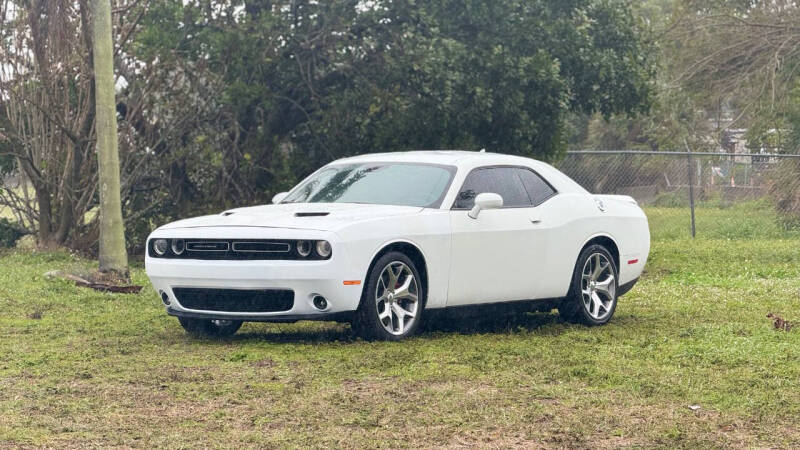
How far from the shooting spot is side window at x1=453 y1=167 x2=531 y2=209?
10.2m

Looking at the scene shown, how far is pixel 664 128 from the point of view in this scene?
45.1 metres

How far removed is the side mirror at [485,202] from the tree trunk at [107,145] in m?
6.32

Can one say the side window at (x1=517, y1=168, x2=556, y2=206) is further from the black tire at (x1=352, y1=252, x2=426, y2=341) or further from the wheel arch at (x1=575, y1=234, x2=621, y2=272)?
the black tire at (x1=352, y1=252, x2=426, y2=341)

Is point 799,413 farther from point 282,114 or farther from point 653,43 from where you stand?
point 653,43

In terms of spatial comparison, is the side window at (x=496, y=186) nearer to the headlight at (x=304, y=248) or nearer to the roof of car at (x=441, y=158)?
the roof of car at (x=441, y=158)

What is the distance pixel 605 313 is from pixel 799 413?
14.3 feet

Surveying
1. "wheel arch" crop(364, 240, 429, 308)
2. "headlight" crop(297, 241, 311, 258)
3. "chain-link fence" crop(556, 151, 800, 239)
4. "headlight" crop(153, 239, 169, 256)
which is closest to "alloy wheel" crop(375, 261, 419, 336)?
"wheel arch" crop(364, 240, 429, 308)

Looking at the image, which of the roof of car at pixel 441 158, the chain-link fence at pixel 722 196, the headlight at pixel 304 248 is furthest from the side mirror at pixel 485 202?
the chain-link fence at pixel 722 196

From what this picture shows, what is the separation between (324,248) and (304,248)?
0.51 ft

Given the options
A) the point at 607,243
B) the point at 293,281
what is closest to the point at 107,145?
the point at 607,243

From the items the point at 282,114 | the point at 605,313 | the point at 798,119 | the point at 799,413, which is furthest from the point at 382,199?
the point at 798,119

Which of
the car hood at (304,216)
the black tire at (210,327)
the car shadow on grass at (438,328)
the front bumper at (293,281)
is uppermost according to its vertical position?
the car hood at (304,216)

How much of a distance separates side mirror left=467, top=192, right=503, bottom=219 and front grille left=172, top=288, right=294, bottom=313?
175 centimetres

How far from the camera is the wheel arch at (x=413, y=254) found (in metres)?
9.34
